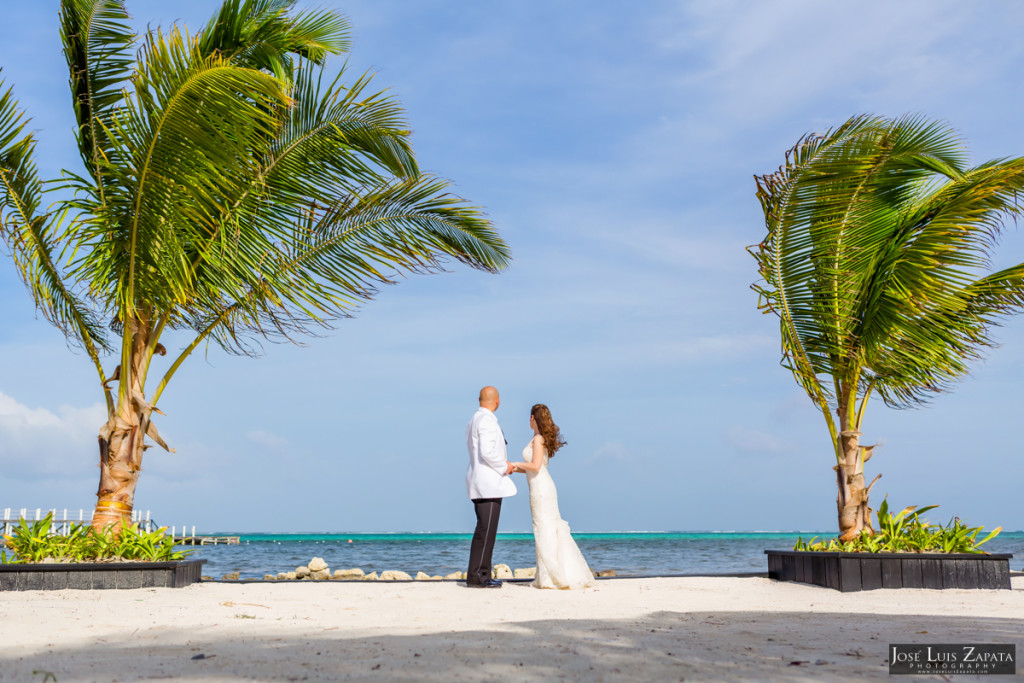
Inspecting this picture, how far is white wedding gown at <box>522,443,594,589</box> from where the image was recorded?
694cm

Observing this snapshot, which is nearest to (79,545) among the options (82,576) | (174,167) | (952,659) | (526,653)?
(82,576)

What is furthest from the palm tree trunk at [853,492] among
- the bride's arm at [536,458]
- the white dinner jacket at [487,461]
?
the white dinner jacket at [487,461]

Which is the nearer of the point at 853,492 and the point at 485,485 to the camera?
the point at 485,485

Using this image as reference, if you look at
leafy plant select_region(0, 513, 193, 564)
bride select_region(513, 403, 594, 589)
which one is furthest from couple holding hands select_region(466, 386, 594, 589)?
leafy plant select_region(0, 513, 193, 564)

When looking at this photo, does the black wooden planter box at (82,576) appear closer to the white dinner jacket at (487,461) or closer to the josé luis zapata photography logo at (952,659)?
the white dinner jacket at (487,461)

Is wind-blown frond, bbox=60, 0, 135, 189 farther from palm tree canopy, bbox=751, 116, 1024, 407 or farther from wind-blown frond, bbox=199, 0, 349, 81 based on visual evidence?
palm tree canopy, bbox=751, 116, 1024, 407

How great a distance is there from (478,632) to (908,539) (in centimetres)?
508

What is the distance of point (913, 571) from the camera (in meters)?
6.78

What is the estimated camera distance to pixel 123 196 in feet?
21.5

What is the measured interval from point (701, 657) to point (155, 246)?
216 inches

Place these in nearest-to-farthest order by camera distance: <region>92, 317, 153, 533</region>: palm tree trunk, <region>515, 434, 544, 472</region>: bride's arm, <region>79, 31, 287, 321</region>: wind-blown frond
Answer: <region>79, 31, 287, 321</region>: wind-blown frond → <region>92, 317, 153, 533</region>: palm tree trunk → <region>515, 434, 544, 472</region>: bride's arm

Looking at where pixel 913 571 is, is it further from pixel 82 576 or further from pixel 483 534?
pixel 82 576

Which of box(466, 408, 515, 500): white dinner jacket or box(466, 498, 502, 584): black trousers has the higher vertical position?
box(466, 408, 515, 500): white dinner jacket

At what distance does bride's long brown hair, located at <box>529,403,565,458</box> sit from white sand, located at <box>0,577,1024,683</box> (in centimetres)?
135
